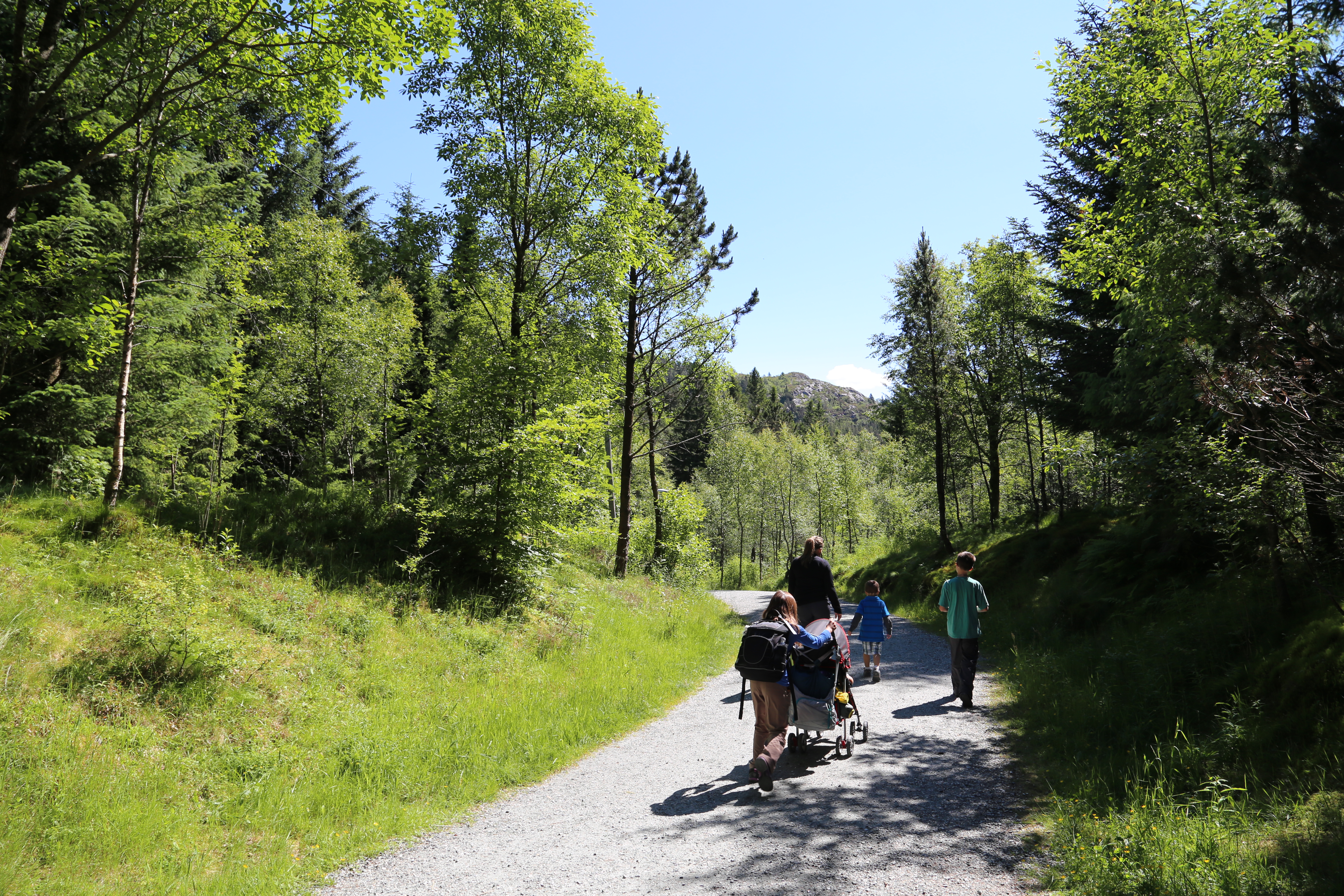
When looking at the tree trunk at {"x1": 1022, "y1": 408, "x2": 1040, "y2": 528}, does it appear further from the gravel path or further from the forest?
the gravel path

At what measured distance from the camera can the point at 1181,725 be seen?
6.05m

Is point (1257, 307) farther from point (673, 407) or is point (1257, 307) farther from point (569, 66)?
point (673, 407)

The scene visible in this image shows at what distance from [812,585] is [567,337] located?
741 centimetres

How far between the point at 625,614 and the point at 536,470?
4.57m

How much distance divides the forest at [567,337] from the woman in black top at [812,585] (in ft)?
9.27

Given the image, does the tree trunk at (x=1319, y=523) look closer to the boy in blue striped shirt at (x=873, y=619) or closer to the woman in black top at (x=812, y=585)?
the woman in black top at (x=812, y=585)

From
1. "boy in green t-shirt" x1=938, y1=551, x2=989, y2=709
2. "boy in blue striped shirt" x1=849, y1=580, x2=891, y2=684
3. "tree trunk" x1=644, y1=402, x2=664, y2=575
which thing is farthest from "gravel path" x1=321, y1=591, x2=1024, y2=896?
"tree trunk" x1=644, y1=402, x2=664, y2=575

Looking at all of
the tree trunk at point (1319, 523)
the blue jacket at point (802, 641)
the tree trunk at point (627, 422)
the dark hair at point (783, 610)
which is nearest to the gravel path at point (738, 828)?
the blue jacket at point (802, 641)

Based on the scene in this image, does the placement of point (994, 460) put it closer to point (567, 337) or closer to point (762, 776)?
point (567, 337)

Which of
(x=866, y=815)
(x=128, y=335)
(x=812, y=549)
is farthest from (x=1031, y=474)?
(x=128, y=335)

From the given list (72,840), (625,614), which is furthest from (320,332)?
(72,840)

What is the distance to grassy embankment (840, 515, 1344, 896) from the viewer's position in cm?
386

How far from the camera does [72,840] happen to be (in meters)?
4.12

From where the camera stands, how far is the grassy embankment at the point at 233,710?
4312mm
